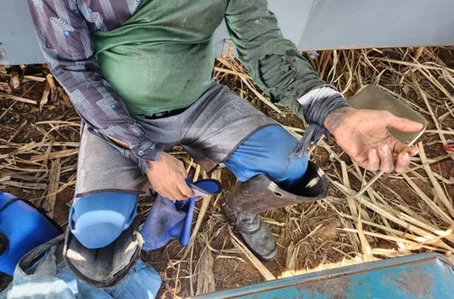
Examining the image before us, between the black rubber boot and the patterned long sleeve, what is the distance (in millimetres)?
369

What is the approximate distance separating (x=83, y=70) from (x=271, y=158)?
0.60 m

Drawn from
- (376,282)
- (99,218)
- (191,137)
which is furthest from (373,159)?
(99,218)

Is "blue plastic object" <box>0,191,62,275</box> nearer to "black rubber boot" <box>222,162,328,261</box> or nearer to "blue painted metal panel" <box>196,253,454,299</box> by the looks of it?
"black rubber boot" <box>222,162,328,261</box>

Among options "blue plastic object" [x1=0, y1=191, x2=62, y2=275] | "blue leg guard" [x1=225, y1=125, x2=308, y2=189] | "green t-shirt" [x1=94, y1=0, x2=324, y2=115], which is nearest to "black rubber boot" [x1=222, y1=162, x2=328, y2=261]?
"blue leg guard" [x1=225, y1=125, x2=308, y2=189]

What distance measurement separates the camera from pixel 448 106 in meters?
2.48

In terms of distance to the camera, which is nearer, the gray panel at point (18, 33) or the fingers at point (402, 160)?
the fingers at point (402, 160)

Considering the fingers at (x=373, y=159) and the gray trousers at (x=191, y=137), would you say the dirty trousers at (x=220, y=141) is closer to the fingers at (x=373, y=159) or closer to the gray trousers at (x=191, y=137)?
the gray trousers at (x=191, y=137)

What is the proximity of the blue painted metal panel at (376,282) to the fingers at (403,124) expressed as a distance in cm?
30

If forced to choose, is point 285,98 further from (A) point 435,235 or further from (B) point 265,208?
(A) point 435,235

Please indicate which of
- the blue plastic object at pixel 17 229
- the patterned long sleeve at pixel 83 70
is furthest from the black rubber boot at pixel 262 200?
the blue plastic object at pixel 17 229

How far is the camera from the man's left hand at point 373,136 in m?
1.24

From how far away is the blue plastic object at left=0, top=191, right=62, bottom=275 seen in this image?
1558mm

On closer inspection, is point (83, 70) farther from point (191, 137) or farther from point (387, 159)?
point (387, 159)

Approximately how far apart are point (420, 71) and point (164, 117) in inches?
61.9
